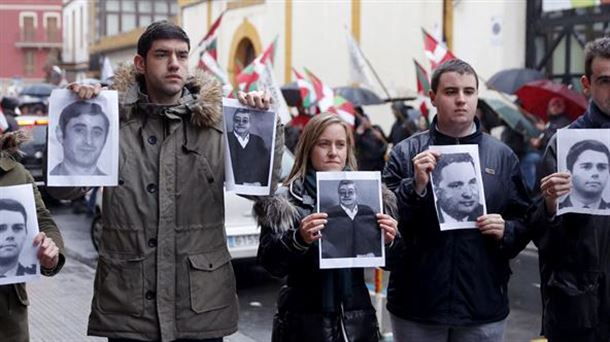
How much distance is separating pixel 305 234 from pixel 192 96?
75 centimetres

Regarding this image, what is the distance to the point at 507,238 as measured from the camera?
12.8 feet

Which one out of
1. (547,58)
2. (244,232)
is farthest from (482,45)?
(244,232)

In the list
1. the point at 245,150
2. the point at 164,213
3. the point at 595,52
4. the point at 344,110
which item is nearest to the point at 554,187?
the point at 595,52

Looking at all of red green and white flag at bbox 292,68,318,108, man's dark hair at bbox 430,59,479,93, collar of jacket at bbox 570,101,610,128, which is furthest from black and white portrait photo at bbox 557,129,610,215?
red green and white flag at bbox 292,68,318,108

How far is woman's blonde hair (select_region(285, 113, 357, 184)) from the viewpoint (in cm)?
403

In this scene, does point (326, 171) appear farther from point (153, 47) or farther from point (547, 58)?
point (547, 58)

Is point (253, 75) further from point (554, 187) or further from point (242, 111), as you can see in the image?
point (554, 187)

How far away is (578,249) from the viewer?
149 inches

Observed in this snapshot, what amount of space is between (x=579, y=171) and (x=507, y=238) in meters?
0.40

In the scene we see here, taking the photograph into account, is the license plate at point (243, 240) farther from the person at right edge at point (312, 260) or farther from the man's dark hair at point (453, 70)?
the man's dark hair at point (453, 70)

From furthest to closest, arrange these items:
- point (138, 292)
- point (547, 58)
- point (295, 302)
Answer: point (547, 58) → point (295, 302) → point (138, 292)

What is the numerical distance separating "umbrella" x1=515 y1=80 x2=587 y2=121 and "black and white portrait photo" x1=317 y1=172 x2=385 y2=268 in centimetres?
940

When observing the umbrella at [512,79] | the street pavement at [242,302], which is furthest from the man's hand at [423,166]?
the umbrella at [512,79]

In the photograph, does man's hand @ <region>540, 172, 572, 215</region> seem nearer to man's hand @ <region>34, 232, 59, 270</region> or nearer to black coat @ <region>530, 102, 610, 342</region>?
black coat @ <region>530, 102, 610, 342</region>
